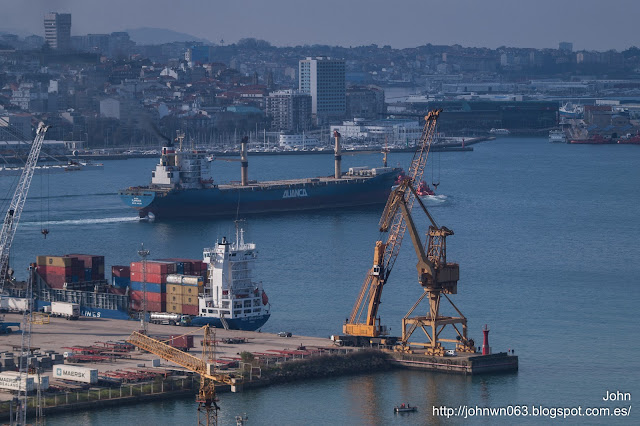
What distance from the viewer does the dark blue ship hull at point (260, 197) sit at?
5397 centimetres

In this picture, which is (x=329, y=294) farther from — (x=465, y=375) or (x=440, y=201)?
(x=440, y=201)

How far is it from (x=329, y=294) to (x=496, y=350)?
7009 mm

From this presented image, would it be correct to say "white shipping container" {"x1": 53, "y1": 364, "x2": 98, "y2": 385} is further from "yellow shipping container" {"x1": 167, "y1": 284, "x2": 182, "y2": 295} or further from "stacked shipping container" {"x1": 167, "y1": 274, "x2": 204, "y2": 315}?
"yellow shipping container" {"x1": 167, "y1": 284, "x2": 182, "y2": 295}

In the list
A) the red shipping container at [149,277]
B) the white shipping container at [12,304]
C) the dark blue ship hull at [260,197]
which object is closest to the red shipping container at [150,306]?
the red shipping container at [149,277]

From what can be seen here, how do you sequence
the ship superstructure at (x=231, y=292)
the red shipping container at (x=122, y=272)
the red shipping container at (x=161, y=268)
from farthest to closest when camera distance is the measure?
the red shipping container at (x=122, y=272) → the red shipping container at (x=161, y=268) → the ship superstructure at (x=231, y=292)

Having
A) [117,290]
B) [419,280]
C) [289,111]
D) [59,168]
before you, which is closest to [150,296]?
[117,290]

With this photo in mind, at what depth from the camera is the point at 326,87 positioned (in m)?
126

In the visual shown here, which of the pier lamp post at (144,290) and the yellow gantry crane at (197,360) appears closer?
the yellow gantry crane at (197,360)

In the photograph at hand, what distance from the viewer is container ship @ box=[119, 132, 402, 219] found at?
177ft

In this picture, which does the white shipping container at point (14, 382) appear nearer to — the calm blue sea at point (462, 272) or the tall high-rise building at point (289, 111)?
the calm blue sea at point (462, 272)

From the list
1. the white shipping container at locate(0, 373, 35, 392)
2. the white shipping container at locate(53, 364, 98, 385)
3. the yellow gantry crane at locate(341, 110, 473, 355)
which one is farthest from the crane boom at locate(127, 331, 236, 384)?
the yellow gantry crane at locate(341, 110, 473, 355)

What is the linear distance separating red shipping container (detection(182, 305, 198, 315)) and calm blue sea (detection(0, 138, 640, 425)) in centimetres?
163

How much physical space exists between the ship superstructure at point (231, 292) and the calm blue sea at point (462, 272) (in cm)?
133

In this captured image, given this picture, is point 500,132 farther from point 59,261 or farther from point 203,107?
point 59,261
